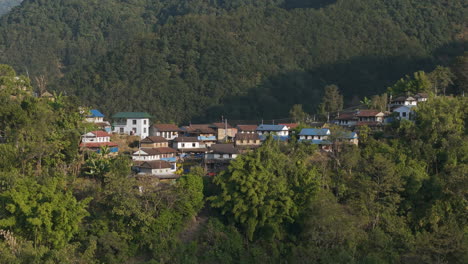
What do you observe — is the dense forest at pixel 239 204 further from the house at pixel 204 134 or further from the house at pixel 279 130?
the house at pixel 204 134

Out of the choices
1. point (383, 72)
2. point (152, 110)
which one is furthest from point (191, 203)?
point (383, 72)

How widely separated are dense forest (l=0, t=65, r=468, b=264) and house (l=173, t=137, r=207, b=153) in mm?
6095

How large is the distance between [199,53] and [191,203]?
31.7m

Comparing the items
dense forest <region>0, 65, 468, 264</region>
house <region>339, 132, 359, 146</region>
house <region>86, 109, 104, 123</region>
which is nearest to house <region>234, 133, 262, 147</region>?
dense forest <region>0, 65, 468, 264</region>

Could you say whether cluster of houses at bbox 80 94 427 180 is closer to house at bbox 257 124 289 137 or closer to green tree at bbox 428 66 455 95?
house at bbox 257 124 289 137

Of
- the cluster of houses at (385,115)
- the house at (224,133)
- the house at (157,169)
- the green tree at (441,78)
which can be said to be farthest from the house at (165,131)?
the green tree at (441,78)

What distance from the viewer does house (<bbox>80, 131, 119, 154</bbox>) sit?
34.2 m

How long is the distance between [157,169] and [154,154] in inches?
81.0

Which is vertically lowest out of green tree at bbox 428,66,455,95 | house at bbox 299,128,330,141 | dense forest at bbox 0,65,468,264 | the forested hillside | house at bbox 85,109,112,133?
dense forest at bbox 0,65,468,264

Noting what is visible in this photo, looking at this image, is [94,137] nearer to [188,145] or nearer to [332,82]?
[188,145]

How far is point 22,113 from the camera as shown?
1237 inches

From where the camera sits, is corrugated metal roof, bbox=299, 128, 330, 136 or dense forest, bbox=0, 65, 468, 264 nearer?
dense forest, bbox=0, 65, 468, 264

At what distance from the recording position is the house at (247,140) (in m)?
37.0

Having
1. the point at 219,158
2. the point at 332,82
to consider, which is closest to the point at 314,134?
the point at 219,158
